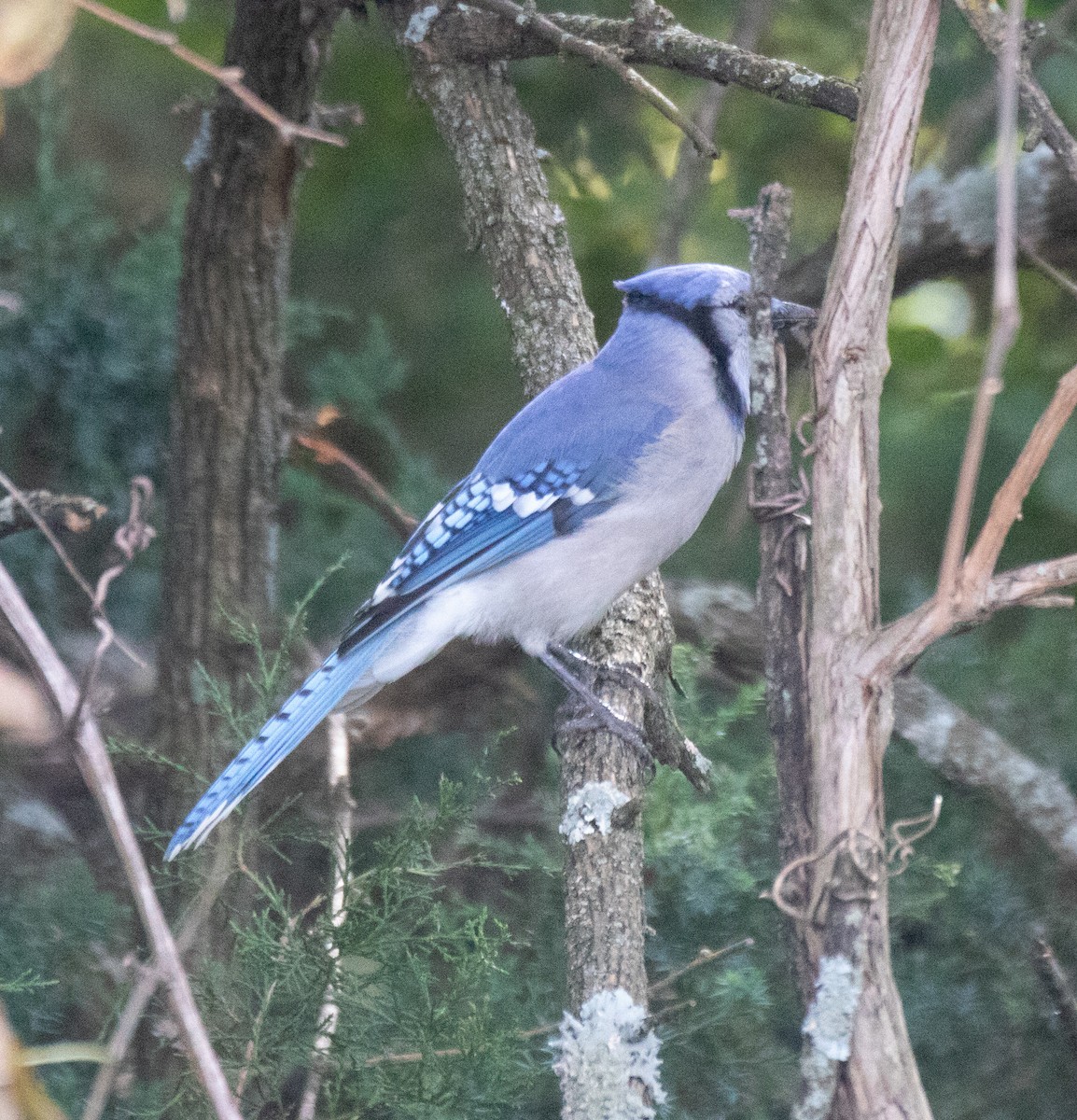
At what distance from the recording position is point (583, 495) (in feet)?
7.12

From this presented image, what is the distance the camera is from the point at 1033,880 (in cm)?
223

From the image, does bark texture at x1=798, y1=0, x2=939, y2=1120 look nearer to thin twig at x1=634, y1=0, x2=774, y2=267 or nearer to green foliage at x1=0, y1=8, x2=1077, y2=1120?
green foliage at x1=0, y1=8, x2=1077, y2=1120

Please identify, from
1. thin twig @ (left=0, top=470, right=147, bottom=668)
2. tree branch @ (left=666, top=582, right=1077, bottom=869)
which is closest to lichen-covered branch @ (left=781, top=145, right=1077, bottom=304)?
tree branch @ (left=666, top=582, right=1077, bottom=869)

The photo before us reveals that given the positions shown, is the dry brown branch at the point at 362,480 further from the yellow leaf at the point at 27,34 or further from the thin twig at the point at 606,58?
the yellow leaf at the point at 27,34

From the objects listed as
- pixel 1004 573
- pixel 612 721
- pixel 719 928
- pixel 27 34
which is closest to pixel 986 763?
pixel 719 928

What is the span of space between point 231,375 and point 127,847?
162 cm

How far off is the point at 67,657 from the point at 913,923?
1738 millimetres

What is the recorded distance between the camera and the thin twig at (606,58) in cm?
171

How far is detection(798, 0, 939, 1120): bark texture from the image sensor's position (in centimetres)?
118

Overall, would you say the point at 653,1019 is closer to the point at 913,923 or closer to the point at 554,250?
the point at 913,923

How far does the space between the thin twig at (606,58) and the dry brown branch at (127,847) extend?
1.03 meters

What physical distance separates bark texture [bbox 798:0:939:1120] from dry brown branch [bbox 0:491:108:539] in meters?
0.91

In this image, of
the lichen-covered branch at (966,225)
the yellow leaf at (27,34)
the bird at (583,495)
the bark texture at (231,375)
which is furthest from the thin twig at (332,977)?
the lichen-covered branch at (966,225)

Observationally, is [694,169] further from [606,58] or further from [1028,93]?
[1028,93]
